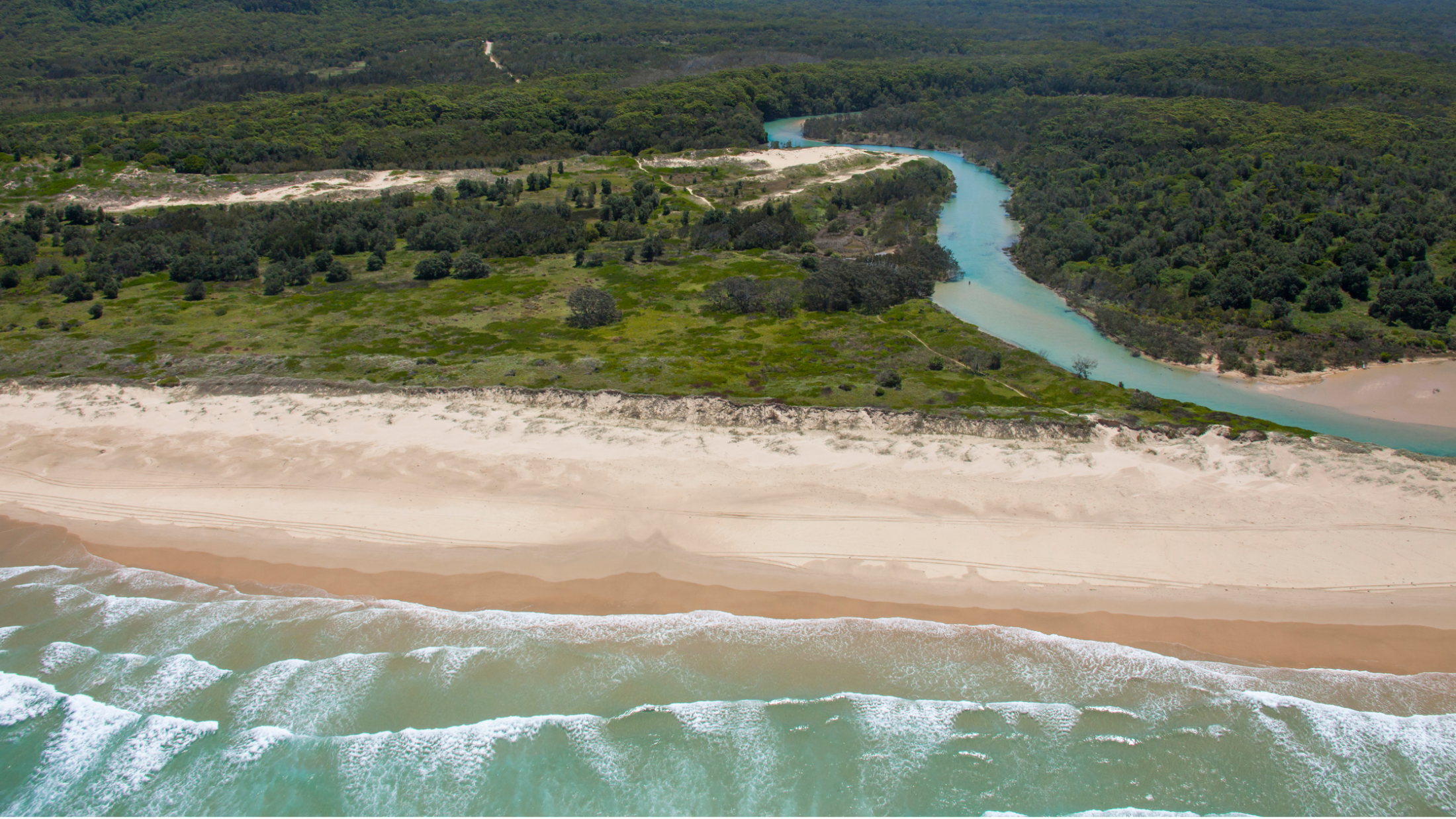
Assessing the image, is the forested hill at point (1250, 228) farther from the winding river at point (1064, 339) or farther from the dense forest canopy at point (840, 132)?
the winding river at point (1064, 339)

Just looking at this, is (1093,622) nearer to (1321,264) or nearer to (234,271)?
(1321,264)

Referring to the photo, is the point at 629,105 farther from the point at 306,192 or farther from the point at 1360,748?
the point at 1360,748

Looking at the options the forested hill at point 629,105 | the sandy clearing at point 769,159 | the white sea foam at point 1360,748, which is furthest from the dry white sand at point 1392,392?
the forested hill at point 629,105

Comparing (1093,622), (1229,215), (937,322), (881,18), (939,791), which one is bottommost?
(939,791)

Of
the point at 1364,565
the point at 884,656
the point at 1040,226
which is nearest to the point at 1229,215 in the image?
the point at 1040,226

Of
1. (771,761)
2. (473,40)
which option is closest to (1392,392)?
(771,761)
